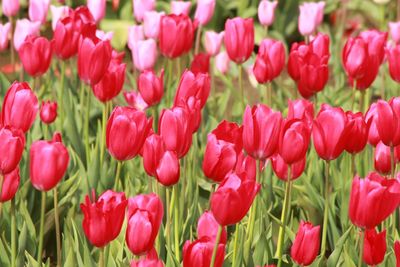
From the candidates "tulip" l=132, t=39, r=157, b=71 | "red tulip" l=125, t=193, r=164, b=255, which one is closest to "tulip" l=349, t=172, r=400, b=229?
"red tulip" l=125, t=193, r=164, b=255

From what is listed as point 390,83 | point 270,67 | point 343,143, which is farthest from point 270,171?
point 390,83

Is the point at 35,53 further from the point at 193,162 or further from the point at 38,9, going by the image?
the point at 38,9

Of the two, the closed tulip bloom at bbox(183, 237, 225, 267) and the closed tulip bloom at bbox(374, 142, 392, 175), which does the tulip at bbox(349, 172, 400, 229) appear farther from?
the closed tulip bloom at bbox(374, 142, 392, 175)

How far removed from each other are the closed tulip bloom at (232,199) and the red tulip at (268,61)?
118 cm

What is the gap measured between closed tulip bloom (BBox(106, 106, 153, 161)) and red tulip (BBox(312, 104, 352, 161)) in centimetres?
40

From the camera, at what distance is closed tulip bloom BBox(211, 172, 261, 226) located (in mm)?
1959

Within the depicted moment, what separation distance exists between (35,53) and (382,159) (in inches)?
45.0

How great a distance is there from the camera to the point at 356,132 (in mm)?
2377

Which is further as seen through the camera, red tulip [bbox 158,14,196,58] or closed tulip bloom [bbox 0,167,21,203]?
red tulip [bbox 158,14,196,58]

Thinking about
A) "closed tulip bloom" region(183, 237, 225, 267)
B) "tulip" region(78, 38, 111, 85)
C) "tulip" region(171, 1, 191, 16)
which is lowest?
"tulip" region(171, 1, 191, 16)

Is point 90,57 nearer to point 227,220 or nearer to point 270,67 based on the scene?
point 270,67

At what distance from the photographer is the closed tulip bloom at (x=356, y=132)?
→ 235 centimetres

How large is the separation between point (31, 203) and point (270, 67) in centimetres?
86

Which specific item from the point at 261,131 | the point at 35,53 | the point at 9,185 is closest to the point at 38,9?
the point at 35,53
